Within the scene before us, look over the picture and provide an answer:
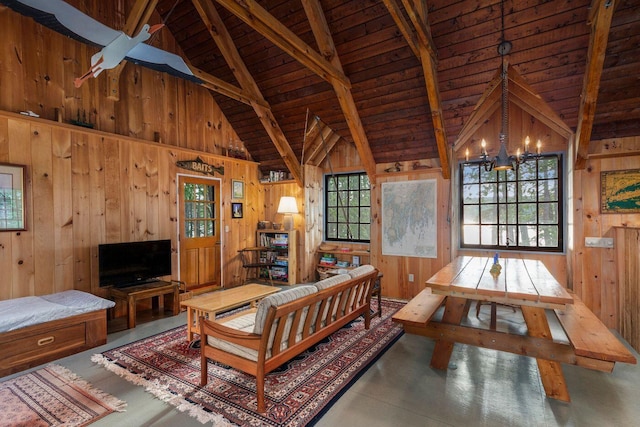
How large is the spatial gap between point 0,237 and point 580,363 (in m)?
5.41

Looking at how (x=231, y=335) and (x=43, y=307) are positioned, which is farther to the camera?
(x=43, y=307)

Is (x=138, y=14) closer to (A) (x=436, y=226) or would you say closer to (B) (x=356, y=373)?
(B) (x=356, y=373)

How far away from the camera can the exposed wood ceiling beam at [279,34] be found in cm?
315

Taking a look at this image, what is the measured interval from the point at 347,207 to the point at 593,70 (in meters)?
4.05

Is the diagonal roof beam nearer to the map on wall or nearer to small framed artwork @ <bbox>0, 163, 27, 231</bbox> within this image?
the map on wall

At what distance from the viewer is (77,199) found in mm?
3875

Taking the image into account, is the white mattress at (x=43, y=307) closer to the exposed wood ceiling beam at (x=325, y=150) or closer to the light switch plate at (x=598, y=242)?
the exposed wood ceiling beam at (x=325, y=150)

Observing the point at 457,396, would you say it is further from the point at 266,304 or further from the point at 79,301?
the point at 79,301

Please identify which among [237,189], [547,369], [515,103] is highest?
[515,103]

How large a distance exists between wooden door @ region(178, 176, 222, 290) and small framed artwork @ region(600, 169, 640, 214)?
5821mm

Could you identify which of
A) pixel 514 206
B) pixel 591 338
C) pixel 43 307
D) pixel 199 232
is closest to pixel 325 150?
pixel 199 232

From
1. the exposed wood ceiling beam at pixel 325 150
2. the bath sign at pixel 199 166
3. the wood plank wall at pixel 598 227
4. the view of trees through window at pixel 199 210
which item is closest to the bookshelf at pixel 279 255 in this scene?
the view of trees through window at pixel 199 210

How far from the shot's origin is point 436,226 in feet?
15.9

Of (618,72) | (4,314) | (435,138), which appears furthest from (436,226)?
(4,314)
